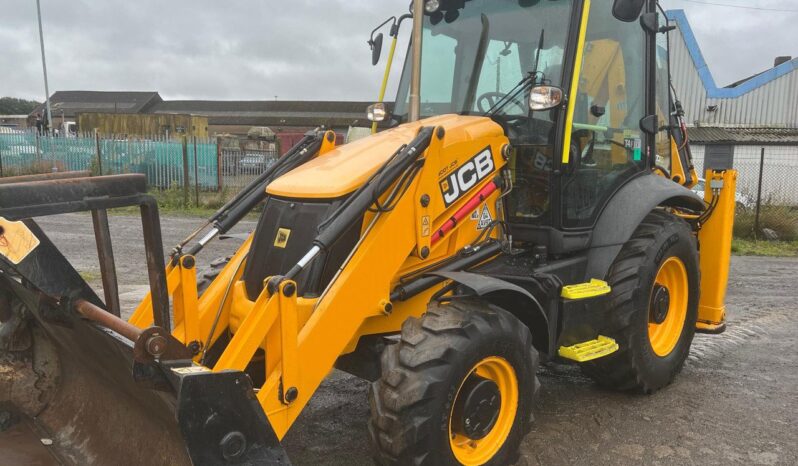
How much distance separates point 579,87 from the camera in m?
3.96

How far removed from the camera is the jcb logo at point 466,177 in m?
3.49

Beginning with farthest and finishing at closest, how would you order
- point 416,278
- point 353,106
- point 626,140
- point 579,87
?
point 353,106 < point 626,140 < point 579,87 < point 416,278

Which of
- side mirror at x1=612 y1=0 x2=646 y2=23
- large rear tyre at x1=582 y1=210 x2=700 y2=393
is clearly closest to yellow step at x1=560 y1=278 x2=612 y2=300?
large rear tyre at x1=582 y1=210 x2=700 y2=393

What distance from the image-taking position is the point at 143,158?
18047mm

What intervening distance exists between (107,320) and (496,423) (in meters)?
1.87

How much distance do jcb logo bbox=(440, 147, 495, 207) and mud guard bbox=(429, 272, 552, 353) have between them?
1.52 feet

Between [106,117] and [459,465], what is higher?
[106,117]

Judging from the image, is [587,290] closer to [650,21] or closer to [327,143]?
[327,143]

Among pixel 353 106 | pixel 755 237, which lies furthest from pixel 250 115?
pixel 755 237

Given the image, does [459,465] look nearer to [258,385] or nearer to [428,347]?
[428,347]

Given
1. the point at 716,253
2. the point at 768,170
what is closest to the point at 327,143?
the point at 716,253

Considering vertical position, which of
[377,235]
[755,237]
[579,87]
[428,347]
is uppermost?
[579,87]

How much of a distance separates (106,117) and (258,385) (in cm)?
3905

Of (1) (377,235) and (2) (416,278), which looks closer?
(1) (377,235)
